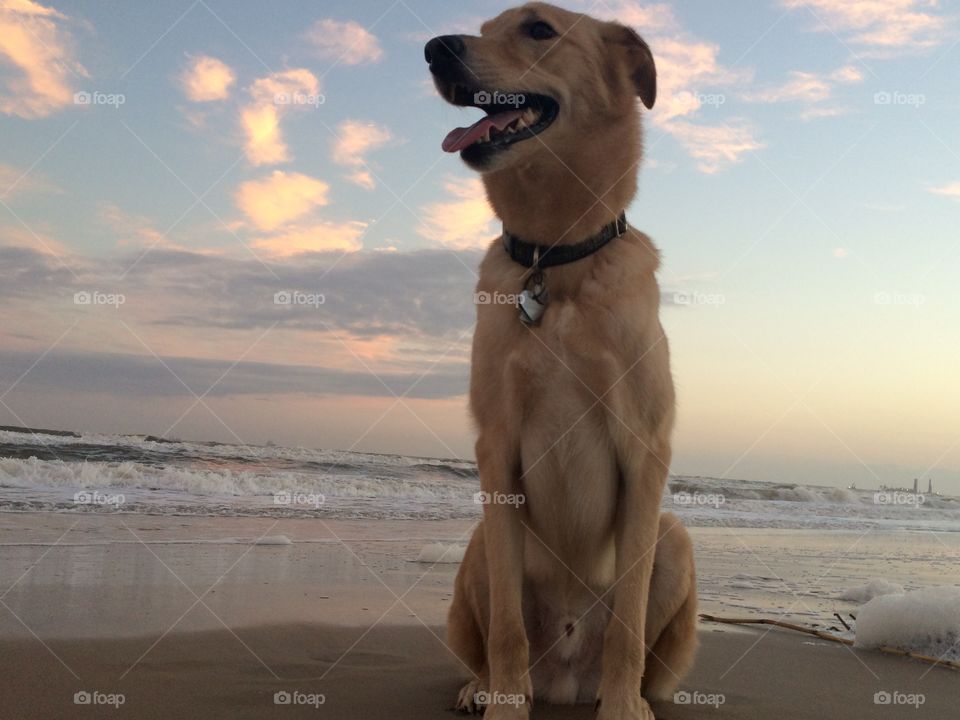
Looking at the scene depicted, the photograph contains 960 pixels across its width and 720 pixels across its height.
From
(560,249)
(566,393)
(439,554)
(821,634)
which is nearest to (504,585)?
(566,393)

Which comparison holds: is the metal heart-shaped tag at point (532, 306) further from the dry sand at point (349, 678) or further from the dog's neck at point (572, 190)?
the dry sand at point (349, 678)

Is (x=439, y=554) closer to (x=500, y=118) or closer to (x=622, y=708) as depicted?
(x=622, y=708)

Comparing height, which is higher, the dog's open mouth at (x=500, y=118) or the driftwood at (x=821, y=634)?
the dog's open mouth at (x=500, y=118)

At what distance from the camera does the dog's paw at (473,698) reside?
8.99 ft

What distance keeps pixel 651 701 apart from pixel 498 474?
40.7 inches

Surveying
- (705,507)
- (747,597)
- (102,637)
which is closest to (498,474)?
(102,637)

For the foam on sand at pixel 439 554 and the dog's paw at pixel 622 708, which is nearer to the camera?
the dog's paw at pixel 622 708

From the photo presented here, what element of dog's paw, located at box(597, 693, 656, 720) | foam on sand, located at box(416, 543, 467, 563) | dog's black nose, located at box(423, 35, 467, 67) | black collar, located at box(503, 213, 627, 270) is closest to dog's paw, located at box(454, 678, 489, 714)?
dog's paw, located at box(597, 693, 656, 720)

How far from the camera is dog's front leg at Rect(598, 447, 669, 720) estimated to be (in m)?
2.54

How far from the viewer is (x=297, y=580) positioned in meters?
5.30

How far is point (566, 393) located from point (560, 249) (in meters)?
0.52

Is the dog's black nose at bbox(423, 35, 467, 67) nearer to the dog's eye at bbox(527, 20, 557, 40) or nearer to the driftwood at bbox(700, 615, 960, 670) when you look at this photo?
the dog's eye at bbox(527, 20, 557, 40)

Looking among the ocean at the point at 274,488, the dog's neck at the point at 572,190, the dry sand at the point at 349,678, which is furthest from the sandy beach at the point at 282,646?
the ocean at the point at 274,488

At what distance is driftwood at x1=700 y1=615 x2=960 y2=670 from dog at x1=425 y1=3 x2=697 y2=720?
1.61 meters
